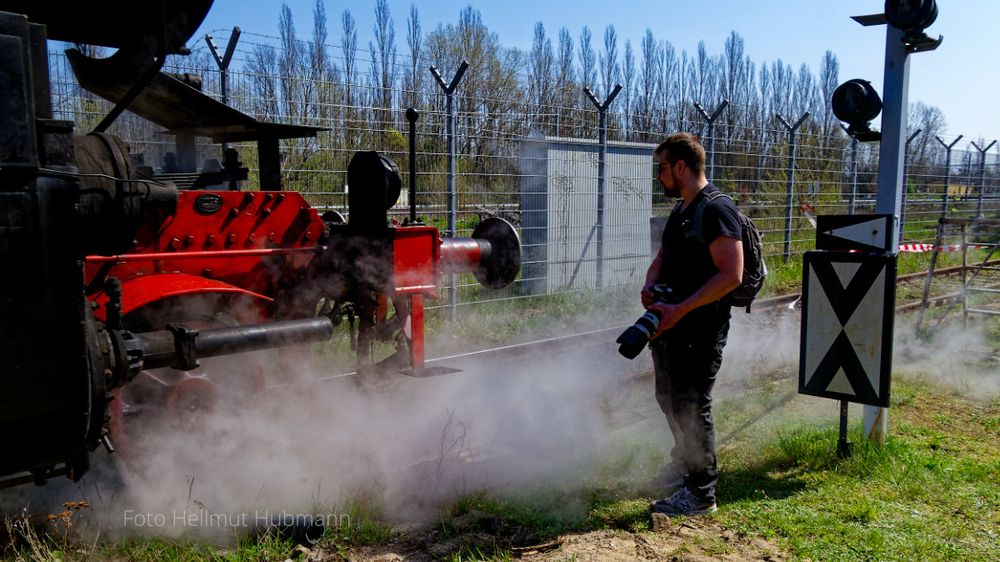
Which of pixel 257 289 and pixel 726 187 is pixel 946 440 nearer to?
pixel 257 289

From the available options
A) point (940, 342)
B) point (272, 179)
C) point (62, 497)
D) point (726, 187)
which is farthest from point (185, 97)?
point (726, 187)

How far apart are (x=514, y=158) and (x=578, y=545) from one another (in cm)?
714

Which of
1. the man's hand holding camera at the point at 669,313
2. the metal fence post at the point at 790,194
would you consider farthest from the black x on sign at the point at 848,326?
the metal fence post at the point at 790,194

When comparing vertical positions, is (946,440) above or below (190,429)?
below

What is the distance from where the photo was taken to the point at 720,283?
12.0 feet

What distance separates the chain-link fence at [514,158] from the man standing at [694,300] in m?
3.12

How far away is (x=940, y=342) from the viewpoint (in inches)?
328

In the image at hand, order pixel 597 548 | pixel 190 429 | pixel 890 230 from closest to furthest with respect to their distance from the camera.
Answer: pixel 597 548
pixel 190 429
pixel 890 230

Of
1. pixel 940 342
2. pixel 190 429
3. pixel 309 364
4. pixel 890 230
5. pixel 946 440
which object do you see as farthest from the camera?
pixel 940 342

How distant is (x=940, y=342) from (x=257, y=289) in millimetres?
7470

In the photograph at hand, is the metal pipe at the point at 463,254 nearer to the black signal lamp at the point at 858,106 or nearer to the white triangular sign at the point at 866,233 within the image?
the white triangular sign at the point at 866,233

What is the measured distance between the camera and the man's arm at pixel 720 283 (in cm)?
365

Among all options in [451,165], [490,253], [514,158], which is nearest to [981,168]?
[514,158]

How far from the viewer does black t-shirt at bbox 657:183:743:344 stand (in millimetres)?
3709
